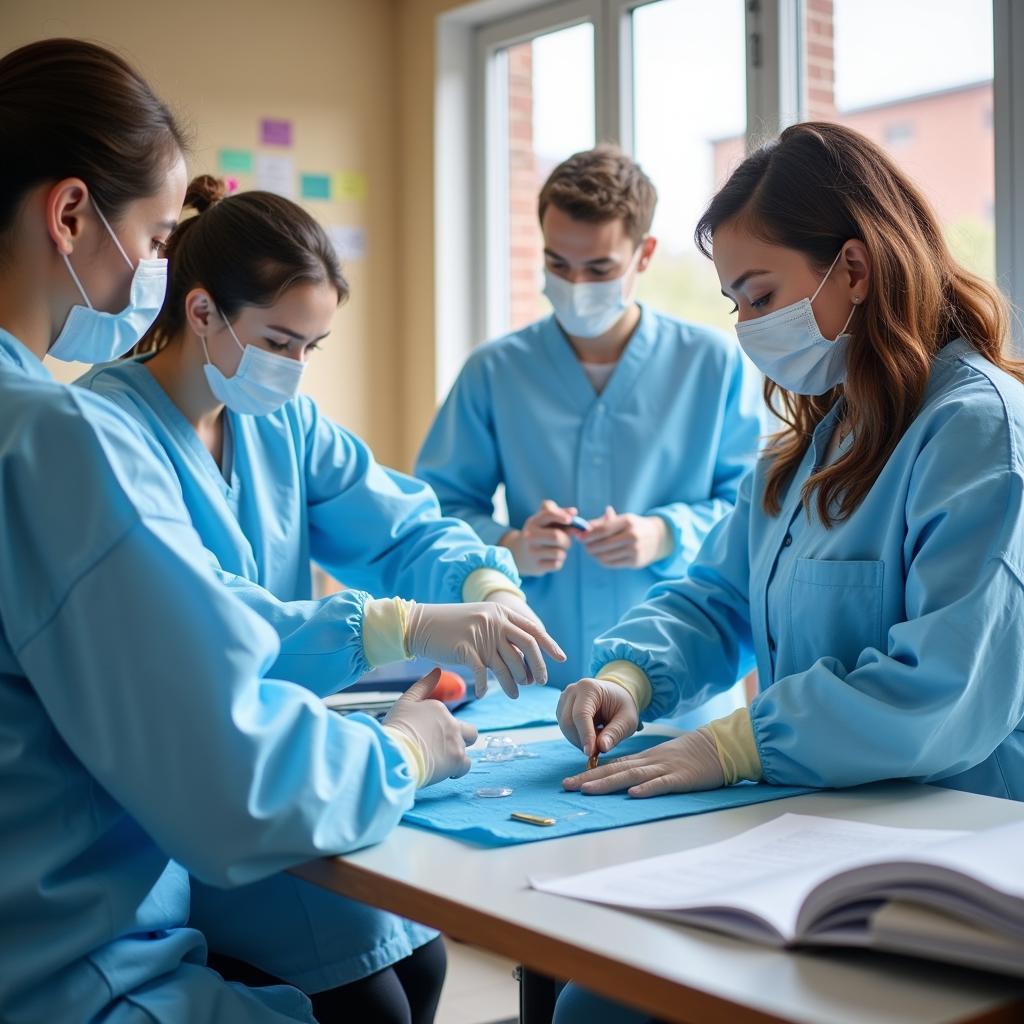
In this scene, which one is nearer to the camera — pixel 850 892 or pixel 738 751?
pixel 850 892

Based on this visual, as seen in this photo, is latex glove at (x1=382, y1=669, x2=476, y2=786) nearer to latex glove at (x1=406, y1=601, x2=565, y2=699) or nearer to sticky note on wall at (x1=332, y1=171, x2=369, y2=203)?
A: latex glove at (x1=406, y1=601, x2=565, y2=699)

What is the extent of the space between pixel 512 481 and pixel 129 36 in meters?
2.00

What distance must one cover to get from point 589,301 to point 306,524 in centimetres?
79

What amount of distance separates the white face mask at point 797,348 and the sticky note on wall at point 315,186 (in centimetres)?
260

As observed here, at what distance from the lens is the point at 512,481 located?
2635 millimetres

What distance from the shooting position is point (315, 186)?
157 inches

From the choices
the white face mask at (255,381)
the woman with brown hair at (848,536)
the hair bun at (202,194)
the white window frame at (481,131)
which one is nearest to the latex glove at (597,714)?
the woman with brown hair at (848,536)

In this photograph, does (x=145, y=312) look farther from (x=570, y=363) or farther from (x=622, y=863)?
(x=570, y=363)

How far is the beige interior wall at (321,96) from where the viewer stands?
367cm

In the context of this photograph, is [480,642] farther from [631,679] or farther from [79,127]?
[79,127]

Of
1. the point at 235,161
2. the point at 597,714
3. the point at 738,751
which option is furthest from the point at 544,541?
the point at 235,161

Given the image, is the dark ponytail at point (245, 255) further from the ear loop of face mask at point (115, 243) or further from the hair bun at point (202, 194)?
the ear loop of face mask at point (115, 243)

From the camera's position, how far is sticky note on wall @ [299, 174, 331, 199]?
3.97m

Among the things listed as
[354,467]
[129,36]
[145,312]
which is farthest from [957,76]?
[129,36]
